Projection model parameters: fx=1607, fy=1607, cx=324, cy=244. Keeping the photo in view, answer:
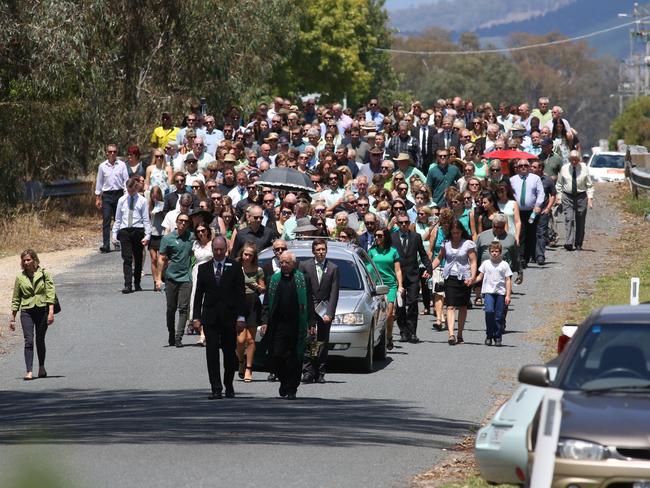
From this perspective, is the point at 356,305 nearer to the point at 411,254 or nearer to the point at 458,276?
the point at 458,276

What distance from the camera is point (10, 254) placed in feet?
106

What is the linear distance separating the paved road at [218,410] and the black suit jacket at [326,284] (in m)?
0.96

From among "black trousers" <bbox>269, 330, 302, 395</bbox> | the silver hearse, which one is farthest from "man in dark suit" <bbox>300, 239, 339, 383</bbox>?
"black trousers" <bbox>269, 330, 302, 395</bbox>

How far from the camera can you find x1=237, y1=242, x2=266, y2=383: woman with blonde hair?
18.3 m

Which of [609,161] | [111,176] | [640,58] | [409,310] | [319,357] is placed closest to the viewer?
[319,357]

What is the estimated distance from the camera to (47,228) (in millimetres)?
36125

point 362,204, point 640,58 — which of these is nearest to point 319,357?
point 362,204

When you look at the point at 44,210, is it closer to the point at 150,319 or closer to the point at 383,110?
the point at 383,110

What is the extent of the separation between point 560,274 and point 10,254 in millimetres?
11088

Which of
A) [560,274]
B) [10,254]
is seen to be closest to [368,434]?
[560,274]

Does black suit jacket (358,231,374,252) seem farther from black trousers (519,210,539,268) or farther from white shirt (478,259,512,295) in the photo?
black trousers (519,210,539,268)

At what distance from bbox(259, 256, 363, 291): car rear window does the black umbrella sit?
17.4 feet

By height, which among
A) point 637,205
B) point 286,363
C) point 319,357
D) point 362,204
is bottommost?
point 637,205

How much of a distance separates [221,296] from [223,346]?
1.71 feet
